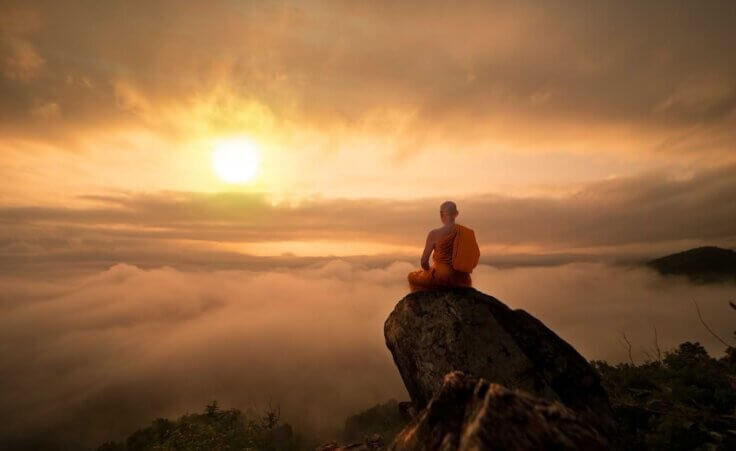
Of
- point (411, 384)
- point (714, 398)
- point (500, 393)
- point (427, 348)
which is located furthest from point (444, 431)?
point (714, 398)

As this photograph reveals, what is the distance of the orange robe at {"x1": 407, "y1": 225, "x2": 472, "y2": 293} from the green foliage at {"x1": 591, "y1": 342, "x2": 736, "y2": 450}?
5.85 m

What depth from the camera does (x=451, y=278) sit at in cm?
1159

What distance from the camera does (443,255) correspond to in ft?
38.3

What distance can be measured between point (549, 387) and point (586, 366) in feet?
4.77

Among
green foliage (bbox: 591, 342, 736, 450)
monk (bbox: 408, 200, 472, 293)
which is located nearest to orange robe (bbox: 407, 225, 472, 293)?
monk (bbox: 408, 200, 472, 293)

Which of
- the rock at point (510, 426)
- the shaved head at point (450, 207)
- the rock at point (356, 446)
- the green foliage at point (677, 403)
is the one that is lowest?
the rock at point (356, 446)

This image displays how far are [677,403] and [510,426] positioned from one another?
10950 mm

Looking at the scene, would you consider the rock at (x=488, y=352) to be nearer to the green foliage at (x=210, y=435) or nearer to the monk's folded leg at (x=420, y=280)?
the monk's folded leg at (x=420, y=280)

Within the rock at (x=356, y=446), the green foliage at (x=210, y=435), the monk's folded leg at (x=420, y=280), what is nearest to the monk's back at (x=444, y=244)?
the monk's folded leg at (x=420, y=280)

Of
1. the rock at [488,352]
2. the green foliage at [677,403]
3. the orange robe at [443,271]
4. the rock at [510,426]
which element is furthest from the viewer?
the orange robe at [443,271]

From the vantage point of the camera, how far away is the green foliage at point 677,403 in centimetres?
897

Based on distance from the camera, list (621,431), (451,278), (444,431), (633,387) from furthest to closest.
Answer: (633,387)
(451,278)
(621,431)
(444,431)

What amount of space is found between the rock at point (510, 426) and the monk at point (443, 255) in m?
7.35

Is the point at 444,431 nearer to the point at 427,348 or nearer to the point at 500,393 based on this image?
the point at 500,393
